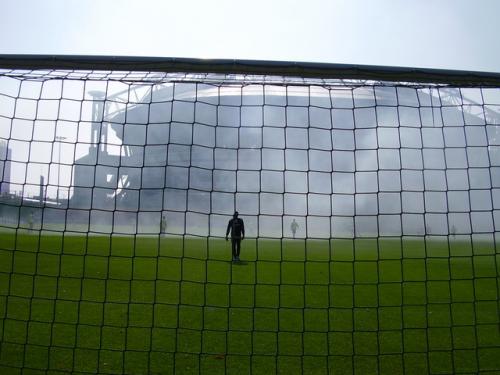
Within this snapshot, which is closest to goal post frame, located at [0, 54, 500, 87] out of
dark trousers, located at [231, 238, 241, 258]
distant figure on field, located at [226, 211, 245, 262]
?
distant figure on field, located at [226, 211, 245, 262]

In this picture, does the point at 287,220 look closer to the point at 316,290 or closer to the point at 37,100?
the point at 316,290

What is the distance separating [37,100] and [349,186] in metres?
26.9

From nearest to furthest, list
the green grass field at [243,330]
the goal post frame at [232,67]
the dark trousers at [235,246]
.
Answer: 1. the goal post frame at [232,67]
2. the green grass field at [243,330]
3. the dark trousers at [235,246]

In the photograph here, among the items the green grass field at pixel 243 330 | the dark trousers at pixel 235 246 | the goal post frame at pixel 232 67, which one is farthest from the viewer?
the dark trousers at pixel 235 246

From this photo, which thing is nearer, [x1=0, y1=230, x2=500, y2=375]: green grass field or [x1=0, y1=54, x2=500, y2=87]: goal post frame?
[x1=0, y1=54, x2=500, y2=87]: goal post frame

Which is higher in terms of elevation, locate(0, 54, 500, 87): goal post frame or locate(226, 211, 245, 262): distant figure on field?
locate(0, 54, 500, 87): goal post frame

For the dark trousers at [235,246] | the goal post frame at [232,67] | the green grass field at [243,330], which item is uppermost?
the goal post frame at [232,67]

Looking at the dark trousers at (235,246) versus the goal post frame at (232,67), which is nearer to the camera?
the goal post frame at (232,67)

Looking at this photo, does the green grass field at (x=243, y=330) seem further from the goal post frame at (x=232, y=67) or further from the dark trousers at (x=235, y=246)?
the dark trousers at (x=235, y=246)

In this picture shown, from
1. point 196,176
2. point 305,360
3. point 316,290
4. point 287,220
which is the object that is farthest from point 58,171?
point 287,220

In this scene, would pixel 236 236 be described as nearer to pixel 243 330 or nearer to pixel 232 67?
pixel 243 330

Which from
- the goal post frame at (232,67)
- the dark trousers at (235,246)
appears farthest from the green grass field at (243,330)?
the dark trousers at (235,246)

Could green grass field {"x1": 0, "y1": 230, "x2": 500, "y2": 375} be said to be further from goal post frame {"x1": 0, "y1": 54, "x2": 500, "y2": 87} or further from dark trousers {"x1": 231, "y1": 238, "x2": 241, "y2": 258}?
dark trousers {"x1": 231, "y1": 238, "x2": 241, "y2": 258}

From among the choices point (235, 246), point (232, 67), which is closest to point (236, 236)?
point (235, 246)
